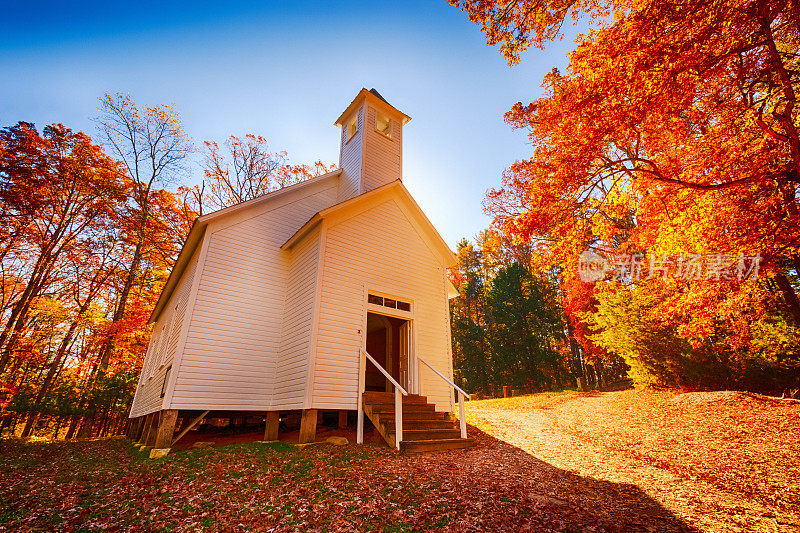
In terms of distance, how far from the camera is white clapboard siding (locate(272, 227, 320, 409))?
25.4 feet

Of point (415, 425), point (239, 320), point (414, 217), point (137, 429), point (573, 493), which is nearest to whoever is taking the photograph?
point (573, 493)

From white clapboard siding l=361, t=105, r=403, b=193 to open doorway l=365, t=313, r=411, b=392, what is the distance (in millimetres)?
4595

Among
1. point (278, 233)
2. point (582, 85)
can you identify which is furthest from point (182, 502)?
point (582, 85)

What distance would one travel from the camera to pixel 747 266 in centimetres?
832

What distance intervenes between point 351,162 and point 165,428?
30.9 feet

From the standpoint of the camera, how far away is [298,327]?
8375 millimetres

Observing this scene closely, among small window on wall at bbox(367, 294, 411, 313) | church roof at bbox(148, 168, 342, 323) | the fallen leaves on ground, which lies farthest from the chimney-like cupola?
the fallen leaves on ground

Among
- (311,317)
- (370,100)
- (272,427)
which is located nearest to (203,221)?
(311,317)

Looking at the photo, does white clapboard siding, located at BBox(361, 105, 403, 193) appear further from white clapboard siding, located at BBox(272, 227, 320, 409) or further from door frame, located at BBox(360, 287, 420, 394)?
door frame, located at BBox(360, 287, 420, 394)

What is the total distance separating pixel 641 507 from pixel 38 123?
2123cm

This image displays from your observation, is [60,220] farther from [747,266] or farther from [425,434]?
[747,266]

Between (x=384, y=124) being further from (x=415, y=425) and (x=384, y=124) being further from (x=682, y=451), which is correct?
(x=682, y=451)

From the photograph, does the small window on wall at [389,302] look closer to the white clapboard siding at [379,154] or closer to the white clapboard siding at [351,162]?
the white clapboard siding at [351,162]

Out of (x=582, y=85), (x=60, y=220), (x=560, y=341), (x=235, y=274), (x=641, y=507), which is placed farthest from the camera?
(x=560, y=341)
